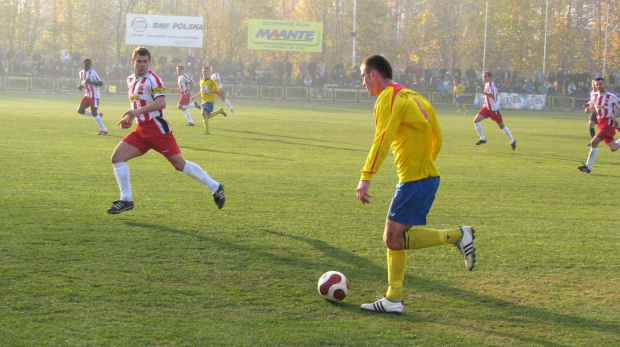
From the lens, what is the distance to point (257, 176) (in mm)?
12234

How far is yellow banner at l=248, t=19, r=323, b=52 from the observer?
53156 mm

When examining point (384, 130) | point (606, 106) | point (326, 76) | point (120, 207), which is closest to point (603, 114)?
point (606, 106)

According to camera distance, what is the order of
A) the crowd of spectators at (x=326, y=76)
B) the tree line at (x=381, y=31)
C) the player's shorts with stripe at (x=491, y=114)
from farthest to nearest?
the tree line at (x=381, y=31) < the crowd of spectators at (x=326, y=76) < the player's shorts with stripe at (x=491, y=114)

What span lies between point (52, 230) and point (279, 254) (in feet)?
8.15

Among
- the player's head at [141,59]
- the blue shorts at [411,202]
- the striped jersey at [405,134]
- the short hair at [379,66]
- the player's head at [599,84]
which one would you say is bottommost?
the blue shorts at [411,202]

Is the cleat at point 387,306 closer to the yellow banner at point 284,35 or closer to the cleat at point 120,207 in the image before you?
the cleat at point 120,207

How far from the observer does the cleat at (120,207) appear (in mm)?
8172

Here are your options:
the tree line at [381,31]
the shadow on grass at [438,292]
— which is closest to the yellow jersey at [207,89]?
the shadow on grass at [438,292]

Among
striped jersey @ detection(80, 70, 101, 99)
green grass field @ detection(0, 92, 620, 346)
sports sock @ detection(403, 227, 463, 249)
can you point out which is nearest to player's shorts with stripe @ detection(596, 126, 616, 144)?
green grass field @ detection(0, 92, 620, 346)

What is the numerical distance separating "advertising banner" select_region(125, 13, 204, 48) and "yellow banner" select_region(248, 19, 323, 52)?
437 cm

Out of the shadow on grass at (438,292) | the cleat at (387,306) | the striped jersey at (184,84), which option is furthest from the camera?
the striped jersey at (184,84)

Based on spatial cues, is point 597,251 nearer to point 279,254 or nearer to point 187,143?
point 279,254

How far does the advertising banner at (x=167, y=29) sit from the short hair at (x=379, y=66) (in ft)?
165

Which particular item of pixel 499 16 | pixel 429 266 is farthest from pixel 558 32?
pixel 429 266
